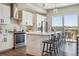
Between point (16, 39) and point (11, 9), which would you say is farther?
point (16, 39)

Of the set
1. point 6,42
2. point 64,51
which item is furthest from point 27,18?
point 64,51

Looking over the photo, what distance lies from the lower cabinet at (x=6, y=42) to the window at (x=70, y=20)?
1265mm

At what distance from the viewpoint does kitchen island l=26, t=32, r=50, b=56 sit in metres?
2.34

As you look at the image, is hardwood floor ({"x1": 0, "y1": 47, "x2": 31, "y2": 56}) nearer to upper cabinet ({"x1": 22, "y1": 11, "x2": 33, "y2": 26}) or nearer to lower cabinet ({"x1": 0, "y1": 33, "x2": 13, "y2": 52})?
lower cabinet ({"x1": 0, "y1": 33, "x2": 13, "y2": 52})

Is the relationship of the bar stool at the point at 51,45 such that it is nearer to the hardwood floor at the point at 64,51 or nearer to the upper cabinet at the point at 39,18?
the hardwood floor at the point at 64,51

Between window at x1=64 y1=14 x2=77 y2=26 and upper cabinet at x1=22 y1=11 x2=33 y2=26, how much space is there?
761 millimetres

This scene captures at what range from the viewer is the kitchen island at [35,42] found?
234 cm

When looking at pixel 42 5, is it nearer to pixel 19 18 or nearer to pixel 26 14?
pixel 26 14

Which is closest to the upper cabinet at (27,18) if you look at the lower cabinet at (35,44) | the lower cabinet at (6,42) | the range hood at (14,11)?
the range hood at (14,11)

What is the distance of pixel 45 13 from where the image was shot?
236 centimetres

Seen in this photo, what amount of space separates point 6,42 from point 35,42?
25.8 inches

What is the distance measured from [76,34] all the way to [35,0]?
1.13 metres

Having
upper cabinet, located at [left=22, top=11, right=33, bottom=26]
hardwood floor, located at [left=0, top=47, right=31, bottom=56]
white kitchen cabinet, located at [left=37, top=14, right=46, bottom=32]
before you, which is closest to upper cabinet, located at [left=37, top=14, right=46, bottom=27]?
white kitchen cabinet, located at [left=37, top=14, right=46, bottom=32]

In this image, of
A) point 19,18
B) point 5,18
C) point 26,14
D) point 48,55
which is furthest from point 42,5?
point 48,55
